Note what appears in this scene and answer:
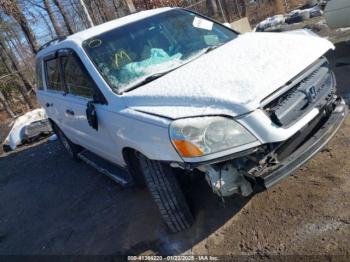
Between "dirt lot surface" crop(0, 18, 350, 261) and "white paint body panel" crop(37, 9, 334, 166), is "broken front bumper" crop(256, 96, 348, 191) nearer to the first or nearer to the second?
"white paint body panel" crop(37, 9, 334, 166)

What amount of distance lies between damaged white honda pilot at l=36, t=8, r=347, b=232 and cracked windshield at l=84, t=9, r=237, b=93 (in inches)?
0.4

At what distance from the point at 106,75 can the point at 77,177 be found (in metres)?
2.71

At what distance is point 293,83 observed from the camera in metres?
2.84

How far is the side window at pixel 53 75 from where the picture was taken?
4.93 meters

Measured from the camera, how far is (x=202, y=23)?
4.24m

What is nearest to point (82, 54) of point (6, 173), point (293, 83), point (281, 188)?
point (293, 83)

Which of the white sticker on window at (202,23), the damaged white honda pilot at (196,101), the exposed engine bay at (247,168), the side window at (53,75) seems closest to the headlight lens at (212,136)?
the damaged white honda pilot at (196,101)

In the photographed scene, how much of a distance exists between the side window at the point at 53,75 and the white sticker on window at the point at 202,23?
6.08 ft

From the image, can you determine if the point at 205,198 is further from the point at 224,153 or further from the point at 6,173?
the point at 6,173

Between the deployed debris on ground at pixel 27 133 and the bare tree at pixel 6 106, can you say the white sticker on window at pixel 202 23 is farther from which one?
the bare tree at pixel 6 106

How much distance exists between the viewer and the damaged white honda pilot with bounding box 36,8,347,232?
2.62m

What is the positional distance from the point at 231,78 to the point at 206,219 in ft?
4.53

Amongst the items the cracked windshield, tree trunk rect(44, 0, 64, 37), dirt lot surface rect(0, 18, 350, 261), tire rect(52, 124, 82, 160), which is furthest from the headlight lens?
tree trunk rect(44, 0, 64, 37)

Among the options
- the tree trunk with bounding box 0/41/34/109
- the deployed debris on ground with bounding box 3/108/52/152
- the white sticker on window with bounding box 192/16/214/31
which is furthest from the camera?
the tree trunk with bounding box 0/41/34/109
